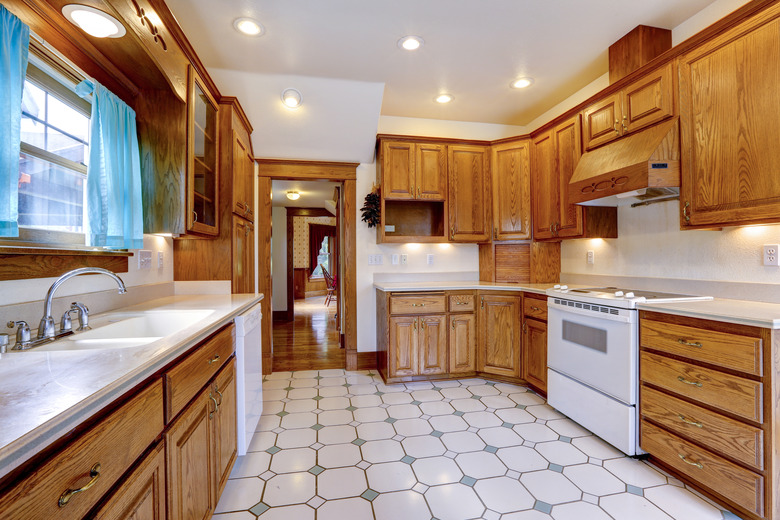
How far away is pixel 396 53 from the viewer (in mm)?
2475

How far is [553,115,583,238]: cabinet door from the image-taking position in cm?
273

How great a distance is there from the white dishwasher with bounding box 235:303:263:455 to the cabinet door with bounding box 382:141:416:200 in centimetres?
167

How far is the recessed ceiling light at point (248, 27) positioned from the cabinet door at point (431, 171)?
1589mm

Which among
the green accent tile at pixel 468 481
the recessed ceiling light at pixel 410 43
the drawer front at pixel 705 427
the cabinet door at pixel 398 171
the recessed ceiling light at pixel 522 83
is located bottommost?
the green accent tile at pixel 468 481

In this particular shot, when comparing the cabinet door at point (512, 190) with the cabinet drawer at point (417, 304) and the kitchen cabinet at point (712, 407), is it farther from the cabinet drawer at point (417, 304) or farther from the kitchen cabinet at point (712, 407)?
the kitchen cabinet at point (712, 407)

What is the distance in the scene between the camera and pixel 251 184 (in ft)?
10.6

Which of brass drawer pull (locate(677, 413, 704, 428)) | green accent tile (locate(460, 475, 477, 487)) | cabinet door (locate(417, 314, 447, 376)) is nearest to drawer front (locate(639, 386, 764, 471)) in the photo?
brass drawer pull (locate(677, 413, 704, 428))

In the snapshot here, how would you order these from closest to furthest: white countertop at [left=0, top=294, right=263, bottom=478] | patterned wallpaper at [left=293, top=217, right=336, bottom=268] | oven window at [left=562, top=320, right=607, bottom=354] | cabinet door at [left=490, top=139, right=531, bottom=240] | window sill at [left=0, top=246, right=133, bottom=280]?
1. white countertop at [left=0, top=294, right=263, bottom=478]
2. window sill at [left=0, top=246, right=133, bottom=280]
3. oven window at [left=562, top=320, right=607, bottom=354]
4. cabinet door at [left=490, top=139, right=531, bottom=240]
5. patterned wallpaper at [left=293, top=217, right=336, bottom=268]

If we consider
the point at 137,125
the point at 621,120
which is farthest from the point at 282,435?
the point at 621,120

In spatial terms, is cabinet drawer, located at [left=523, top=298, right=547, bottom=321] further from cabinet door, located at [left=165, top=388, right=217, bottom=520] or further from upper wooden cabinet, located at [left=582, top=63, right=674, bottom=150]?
cabinet door, located at [left=165, top=388, right=217, bottom=520]

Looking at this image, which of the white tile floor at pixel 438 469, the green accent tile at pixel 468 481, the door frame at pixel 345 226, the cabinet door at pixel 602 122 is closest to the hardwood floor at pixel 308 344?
the door frame at pixel 345 226

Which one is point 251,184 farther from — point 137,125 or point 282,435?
point 282,435

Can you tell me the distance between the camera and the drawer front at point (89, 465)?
0.55m

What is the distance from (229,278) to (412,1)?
6.93 feet
